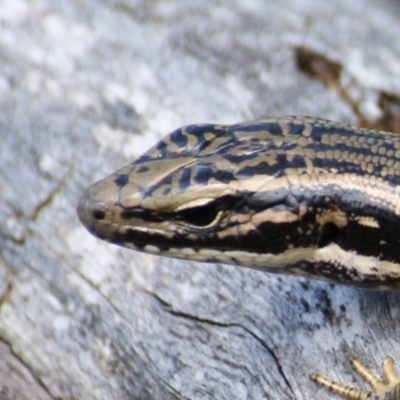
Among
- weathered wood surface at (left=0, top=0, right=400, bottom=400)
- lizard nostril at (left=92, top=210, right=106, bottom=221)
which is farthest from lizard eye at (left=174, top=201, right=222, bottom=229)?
weathered wood surface at (left=0, top=0, right=400, bottom=400)

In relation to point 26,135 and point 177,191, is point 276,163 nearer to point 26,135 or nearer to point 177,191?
point 177,191

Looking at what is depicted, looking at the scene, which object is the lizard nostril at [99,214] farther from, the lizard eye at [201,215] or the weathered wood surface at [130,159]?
the weathered wood surface at [130,159]

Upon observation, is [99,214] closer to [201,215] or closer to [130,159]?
[201,215]

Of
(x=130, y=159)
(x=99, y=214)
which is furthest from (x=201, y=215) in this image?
(x=130, y=159)

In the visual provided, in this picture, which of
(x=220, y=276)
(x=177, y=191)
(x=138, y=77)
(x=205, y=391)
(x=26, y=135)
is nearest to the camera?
(x=177, y=191)

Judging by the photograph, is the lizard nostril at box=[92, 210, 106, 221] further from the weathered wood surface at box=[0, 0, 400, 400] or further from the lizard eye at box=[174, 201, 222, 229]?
the weathered wood surface at box=[0, 0, 400, 400]

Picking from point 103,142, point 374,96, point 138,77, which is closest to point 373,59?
point 374,96
